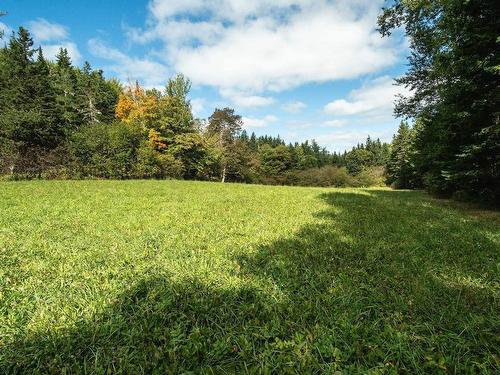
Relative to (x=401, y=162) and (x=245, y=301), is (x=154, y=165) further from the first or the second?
(x=401, y=162)

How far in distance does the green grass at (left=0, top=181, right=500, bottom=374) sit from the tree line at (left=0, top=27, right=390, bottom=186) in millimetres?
22640

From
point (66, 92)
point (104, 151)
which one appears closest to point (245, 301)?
point (104, 151)

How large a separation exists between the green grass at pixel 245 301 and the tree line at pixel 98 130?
22.6 metres

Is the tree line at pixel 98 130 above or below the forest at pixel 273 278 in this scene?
above

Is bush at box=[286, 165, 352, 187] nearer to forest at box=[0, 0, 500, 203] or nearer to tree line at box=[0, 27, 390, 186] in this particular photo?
forest at box=[0, 0, 500, 203]

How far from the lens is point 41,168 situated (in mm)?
25391

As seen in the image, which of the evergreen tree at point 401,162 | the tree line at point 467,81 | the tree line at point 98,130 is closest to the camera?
the tree line at point 467,81

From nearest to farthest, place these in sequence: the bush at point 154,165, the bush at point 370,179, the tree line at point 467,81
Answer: the tree line at point 467,81
the bush at point 154,165
the bush at point 370,179

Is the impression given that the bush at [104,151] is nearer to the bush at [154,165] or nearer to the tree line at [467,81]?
the bush at [154,165]

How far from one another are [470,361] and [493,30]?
13625 millimetres

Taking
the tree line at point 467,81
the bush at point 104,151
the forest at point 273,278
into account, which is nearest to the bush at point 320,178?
the bush at point 104,151

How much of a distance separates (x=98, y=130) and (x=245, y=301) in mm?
30670

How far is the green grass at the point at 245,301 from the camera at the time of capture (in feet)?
9.37

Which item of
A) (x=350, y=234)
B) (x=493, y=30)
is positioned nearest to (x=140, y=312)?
(x=350, y=234)
